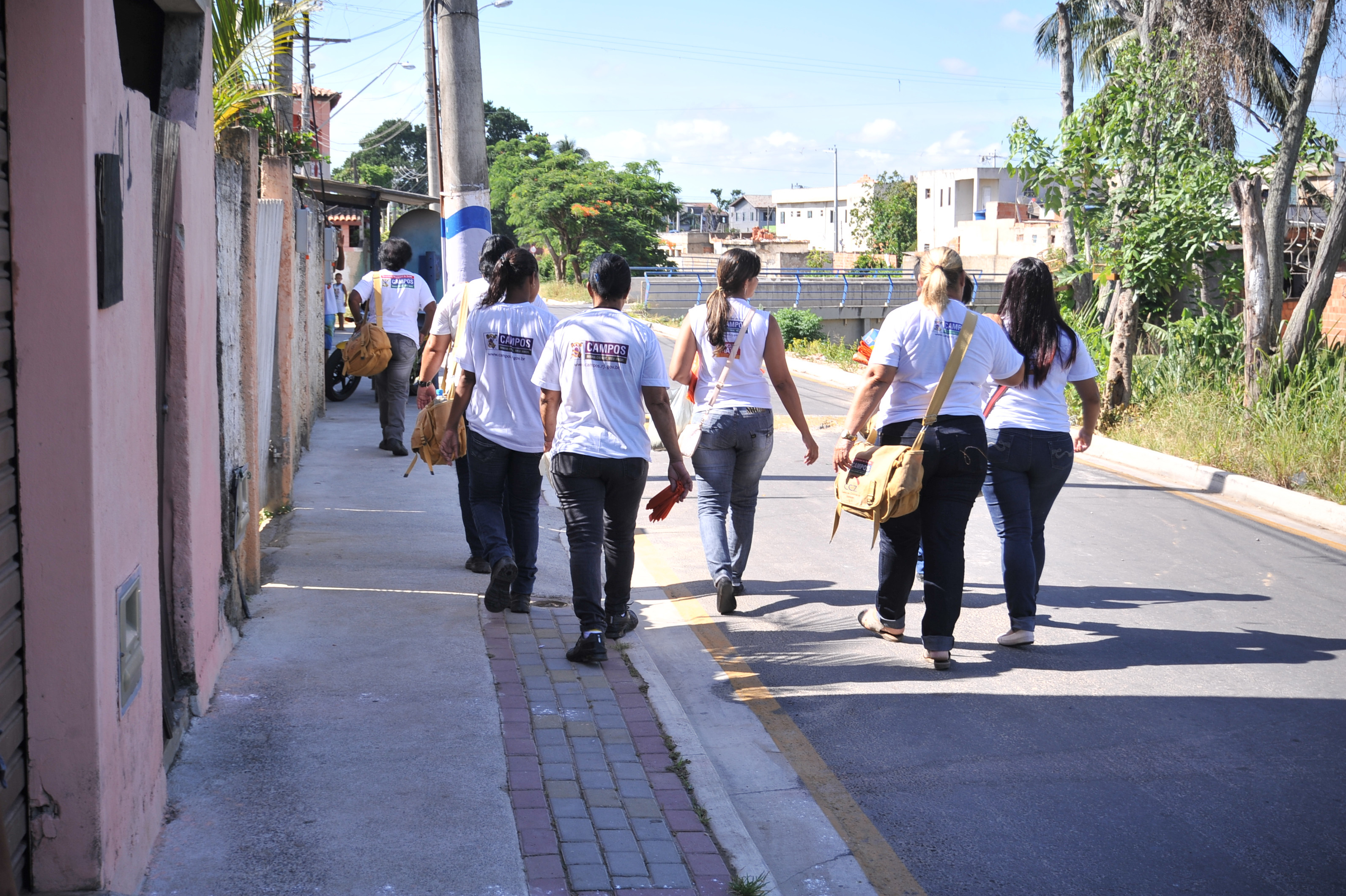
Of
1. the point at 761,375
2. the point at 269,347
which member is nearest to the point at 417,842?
the point at 761,375

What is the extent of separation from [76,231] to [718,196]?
164396mm

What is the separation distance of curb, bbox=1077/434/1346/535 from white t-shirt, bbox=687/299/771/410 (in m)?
5.42

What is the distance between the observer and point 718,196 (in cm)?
16312

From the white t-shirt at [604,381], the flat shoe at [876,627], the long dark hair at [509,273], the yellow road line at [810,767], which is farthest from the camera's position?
the flat shoe at [876,627]

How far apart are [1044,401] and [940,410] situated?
2.51 ft

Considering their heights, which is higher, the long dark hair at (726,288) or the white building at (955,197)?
the white building at (955,197)

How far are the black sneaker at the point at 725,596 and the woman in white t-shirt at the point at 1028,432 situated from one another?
1453 mm

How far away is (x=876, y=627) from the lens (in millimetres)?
6059

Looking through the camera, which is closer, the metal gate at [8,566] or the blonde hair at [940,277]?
the metal gate at [8,566]

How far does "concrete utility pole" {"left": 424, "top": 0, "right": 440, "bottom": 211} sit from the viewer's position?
398 inches

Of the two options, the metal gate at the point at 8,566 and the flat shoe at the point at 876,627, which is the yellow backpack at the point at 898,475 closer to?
the flat shoe at the point at 876,627

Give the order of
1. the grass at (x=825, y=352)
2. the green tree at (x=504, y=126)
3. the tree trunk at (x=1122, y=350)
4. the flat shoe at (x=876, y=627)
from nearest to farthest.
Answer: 1. the flat shoe at (x=876, y=627)
2. the tree trunk at (x=1122, y=350)
3. the grass at (x=825, y=352)
4. the green tree at (x=504, y=126)

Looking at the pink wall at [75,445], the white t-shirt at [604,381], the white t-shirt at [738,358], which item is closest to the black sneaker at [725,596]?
the white t-shirt at [738,358]

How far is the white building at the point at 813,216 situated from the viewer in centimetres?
10850
